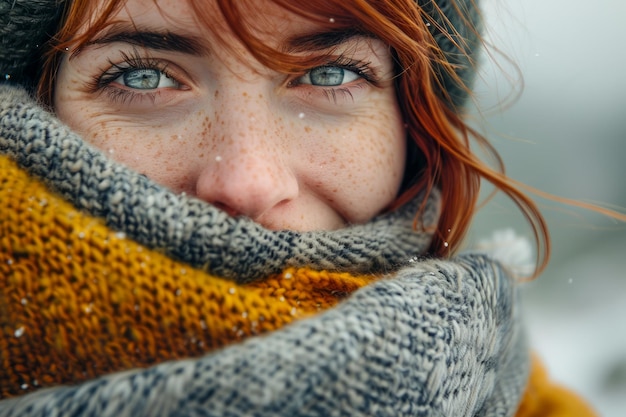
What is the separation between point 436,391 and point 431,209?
0.43m

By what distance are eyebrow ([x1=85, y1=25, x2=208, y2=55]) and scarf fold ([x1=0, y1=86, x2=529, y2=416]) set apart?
0.16 meters

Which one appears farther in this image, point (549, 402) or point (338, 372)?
point (549, 402)

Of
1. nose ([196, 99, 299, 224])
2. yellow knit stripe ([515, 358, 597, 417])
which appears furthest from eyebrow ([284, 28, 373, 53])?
yellow knit stripe ([515, 358, 597, 417])

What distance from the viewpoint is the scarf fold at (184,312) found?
0.69 m

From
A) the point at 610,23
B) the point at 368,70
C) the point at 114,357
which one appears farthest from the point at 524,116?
the point at 114,357

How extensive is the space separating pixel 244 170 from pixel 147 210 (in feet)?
0.47

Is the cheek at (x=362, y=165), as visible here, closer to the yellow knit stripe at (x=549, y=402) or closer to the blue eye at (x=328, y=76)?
the blue eye at (x=328, y=76)

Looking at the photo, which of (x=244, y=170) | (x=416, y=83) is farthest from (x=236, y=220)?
(x=416, y=83)

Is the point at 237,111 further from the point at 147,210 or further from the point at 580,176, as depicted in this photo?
the point at 580,176

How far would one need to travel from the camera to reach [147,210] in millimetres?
807

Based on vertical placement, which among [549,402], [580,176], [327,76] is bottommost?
[549,402]

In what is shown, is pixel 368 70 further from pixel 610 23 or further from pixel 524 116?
pixel 610 23

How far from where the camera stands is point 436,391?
2.59 ft

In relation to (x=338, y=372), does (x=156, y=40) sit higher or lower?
higher
